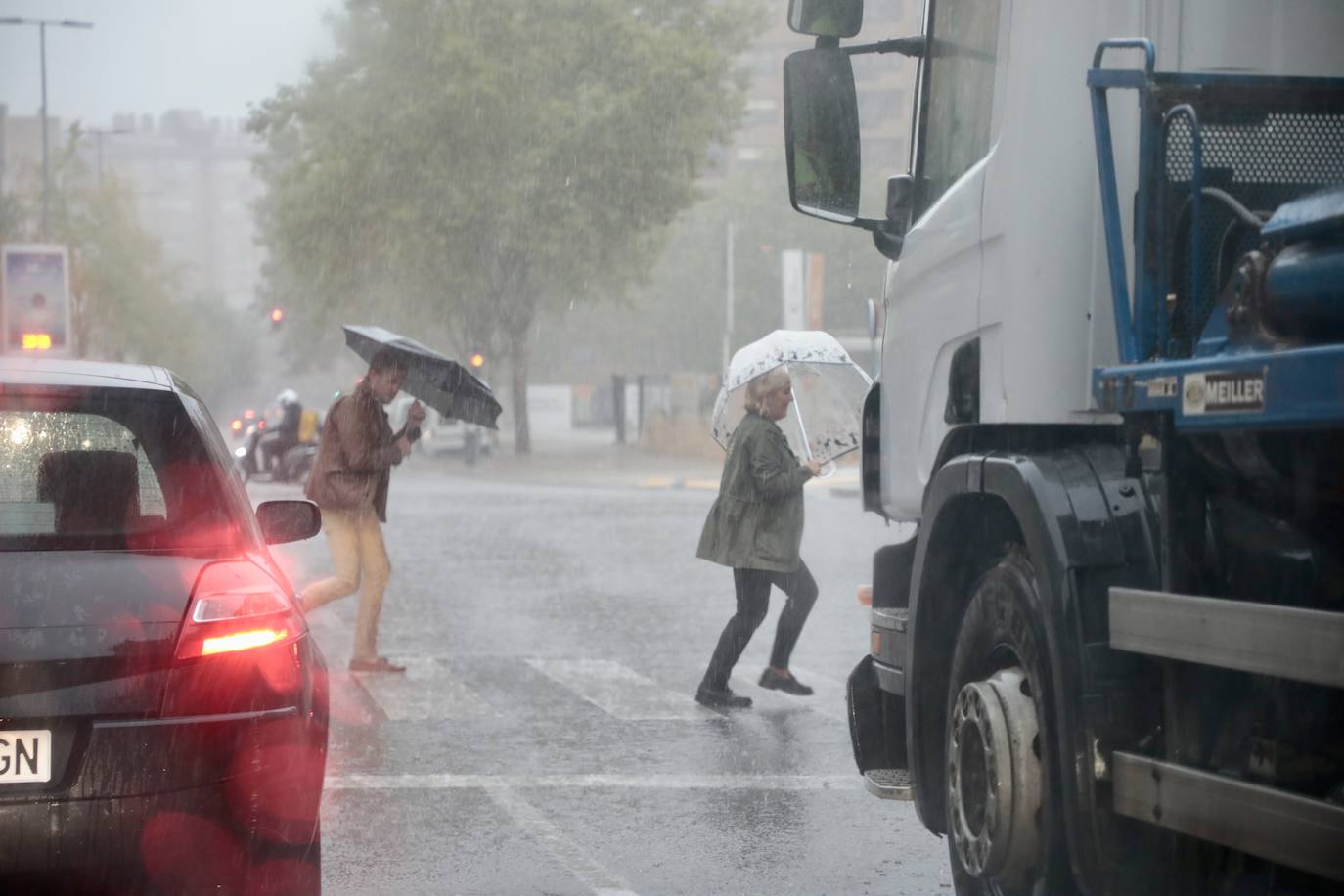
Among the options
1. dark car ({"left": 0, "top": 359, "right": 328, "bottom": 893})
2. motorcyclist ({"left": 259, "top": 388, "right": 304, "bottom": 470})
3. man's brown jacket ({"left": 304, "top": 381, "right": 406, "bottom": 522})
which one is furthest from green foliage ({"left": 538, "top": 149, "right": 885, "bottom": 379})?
dark car ({"left": 0, "top": 359, "right": 328, "bottom": 893})

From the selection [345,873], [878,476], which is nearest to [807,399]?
[878,476]

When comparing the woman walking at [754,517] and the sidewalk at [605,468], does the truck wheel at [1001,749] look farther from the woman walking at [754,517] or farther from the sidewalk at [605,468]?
the sidewalk at [605,468]

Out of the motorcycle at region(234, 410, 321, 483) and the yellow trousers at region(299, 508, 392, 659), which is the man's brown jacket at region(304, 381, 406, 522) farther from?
the motorcycle at region(234, 410, 321, 483)

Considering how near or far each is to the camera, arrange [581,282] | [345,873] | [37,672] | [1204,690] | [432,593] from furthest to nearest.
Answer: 1. [581,282]
2. [432,593]
3. [345,873]
4. [37,672]
5. [1204,690]

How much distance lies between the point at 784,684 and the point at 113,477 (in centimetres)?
537

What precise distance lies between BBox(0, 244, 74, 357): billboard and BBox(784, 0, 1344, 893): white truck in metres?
22.3

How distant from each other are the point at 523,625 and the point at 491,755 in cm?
472

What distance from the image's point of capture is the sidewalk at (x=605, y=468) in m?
33.6

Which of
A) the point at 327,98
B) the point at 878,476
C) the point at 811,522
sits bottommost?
the point at 811,522

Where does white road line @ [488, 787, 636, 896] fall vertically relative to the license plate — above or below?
below

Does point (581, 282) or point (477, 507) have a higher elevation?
point (581, 282)

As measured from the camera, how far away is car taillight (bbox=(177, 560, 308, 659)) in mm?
4059

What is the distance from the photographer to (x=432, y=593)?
14.4 m

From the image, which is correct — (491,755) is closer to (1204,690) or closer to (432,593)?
(1204,690)
